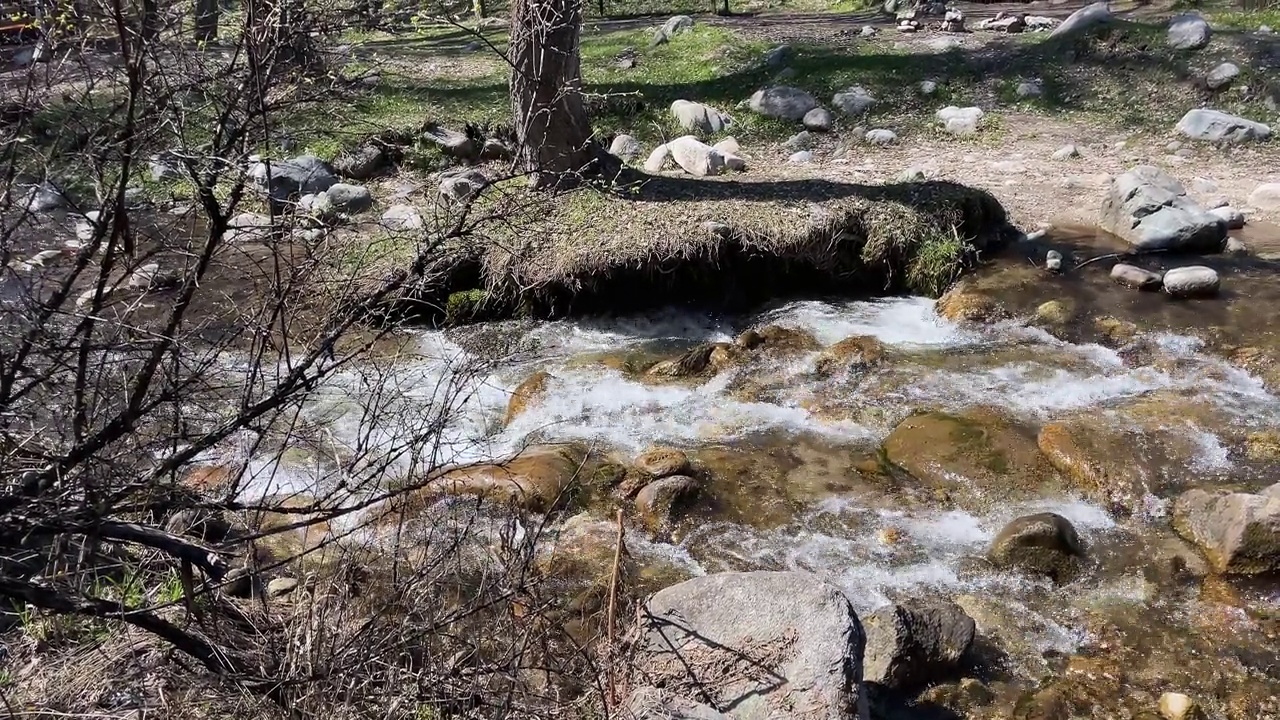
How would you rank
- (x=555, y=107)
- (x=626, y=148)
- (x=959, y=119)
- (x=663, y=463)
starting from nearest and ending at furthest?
(x=663, y=463), (x=555, y=107), (x=626, y=148), (x=959, y=119)

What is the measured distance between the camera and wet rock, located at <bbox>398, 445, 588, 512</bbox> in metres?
5.29

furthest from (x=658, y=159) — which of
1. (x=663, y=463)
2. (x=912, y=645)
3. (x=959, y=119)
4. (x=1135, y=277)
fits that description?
(x=912, y=645)

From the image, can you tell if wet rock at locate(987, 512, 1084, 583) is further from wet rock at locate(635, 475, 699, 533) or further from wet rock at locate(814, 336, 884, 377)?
wet rock at locate(814, 336, 884, 377)

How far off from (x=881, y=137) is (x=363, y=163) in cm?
526

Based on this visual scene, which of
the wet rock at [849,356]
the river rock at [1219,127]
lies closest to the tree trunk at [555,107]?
the wet rock at [849,356]

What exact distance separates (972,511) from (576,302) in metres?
3.42

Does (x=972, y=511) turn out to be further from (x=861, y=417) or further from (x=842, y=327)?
(x=842, y=327)

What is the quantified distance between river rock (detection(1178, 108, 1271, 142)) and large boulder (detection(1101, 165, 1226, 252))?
1.48m

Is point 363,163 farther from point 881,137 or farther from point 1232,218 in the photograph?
point 1232,218

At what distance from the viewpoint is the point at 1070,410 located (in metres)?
6.18

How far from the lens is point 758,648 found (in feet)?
11.3

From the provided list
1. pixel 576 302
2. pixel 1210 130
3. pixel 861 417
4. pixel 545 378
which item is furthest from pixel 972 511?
pixel 1210 130

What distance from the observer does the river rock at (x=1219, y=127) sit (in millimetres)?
9922

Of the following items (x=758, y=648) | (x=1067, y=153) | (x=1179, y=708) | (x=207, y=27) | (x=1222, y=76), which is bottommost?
(x=1179, y=708)
